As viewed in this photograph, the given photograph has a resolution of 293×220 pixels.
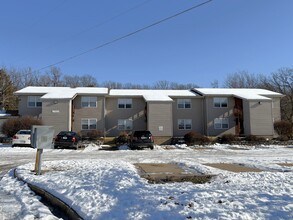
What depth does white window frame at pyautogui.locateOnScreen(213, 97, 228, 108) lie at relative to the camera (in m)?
37.0

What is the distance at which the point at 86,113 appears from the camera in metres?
35.1

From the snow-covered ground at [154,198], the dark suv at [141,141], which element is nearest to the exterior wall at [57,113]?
the dark suv at [141,141]

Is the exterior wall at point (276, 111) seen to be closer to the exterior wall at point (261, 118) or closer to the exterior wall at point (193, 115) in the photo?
the exterior wall at point (261, 118)

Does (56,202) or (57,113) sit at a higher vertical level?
(57,113)

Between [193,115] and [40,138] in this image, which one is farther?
[193,115]

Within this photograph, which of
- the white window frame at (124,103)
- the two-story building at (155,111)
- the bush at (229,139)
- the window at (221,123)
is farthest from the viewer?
the window at (221,123)

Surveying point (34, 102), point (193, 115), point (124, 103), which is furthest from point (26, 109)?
point (193, 115)

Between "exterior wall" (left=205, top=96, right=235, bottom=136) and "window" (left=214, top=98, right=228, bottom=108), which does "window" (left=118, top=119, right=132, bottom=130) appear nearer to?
"exterior wall" (left=205, top=96, right=235, bottom=136)

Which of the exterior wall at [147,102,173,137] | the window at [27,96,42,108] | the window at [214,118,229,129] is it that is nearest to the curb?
the exterior wall at [147,102,173,137]

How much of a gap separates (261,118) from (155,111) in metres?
12.2

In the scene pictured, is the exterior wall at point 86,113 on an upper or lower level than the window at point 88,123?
upper

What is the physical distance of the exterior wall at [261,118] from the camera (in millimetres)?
33781

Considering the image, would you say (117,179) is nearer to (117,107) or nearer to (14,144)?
(14,144)

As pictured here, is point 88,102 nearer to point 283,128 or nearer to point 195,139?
point 195,139
